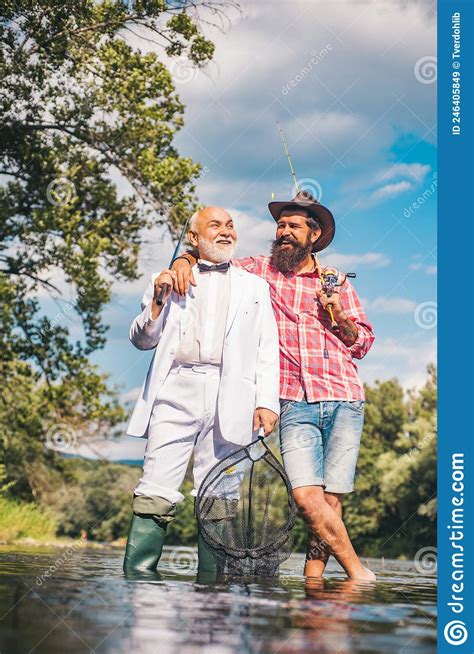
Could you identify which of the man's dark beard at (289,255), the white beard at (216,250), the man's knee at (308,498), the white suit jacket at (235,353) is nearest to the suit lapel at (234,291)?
the white suit jacket at (235,353)

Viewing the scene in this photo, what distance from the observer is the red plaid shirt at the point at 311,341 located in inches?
203

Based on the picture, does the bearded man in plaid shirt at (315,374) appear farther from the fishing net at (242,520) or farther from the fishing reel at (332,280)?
the fishing net at (242,520)

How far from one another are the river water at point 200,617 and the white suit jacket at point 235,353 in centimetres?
93

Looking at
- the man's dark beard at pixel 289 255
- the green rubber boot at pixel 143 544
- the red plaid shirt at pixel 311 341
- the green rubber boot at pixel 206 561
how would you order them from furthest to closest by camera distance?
the man's dark beard at pixel 289 255 → the red plaid shirt at pixel 311 341 → the green rubber boot at pixel 206 561 → the green rubber boot at pixel 143 544

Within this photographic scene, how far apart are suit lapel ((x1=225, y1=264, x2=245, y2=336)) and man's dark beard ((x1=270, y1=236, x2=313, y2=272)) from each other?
1.36 ft

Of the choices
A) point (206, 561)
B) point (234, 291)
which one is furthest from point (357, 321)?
point (206, 561)

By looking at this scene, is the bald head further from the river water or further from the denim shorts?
the river water

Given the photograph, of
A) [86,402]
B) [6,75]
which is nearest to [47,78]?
[6,75]

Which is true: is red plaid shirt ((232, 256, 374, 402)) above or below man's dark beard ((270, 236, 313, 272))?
below

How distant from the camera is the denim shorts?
16.6 ft

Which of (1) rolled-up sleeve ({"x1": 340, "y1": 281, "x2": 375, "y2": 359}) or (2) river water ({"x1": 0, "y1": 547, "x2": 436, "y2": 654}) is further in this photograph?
(1) rolled-up sleeve ({"x1": 340, "y1": 281, "x2": 375, "y2": 359})

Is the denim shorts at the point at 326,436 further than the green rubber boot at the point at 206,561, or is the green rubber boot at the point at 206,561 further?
the denim shorts at the point at 326,436

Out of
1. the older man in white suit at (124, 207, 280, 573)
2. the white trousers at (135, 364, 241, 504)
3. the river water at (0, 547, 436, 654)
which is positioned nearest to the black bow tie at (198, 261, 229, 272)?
the older man in white suit at (124, 207, 280, 573)

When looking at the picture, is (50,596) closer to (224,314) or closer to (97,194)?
(224,314)
